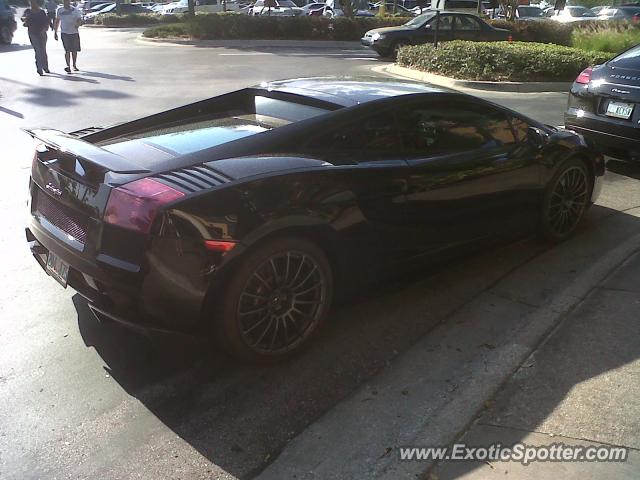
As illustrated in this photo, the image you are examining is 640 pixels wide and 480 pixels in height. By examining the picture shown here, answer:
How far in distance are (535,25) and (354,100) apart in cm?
2206

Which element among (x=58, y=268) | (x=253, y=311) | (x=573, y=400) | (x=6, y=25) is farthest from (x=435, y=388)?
(x=6, y=25)

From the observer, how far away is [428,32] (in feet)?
61.0

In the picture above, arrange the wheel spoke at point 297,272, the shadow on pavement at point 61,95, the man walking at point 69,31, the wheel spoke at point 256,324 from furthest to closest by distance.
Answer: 1. the man walking at point 69,31
2. the shadow on pavement at point 61,95
3. the wheel spoke at point 297,272
4. the wheel spoke at point 256,324

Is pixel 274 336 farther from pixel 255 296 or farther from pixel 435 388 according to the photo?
pixel 435 388

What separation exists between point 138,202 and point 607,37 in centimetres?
1854

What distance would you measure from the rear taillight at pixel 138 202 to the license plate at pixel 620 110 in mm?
5486

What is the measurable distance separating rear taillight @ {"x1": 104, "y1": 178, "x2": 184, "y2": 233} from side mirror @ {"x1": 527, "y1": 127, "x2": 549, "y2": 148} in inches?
117

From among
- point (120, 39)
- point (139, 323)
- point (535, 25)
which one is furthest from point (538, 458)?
point (120, 39)

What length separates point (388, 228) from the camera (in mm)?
3656

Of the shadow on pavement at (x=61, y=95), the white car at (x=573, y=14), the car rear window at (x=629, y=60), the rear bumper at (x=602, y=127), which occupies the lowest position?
the shadow on pavement at (x=61, y=95)

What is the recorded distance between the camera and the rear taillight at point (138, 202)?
9.34 feet

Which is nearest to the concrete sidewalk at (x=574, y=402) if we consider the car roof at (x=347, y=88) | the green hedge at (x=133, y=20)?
the car roof at (x=347, y=88)

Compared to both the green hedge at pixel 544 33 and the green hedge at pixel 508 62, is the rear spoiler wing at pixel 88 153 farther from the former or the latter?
the green hedge at pixel 544 33

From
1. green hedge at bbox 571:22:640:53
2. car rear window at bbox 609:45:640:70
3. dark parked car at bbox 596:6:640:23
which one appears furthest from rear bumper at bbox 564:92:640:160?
dark parked car at bbox 596:6:640:23
